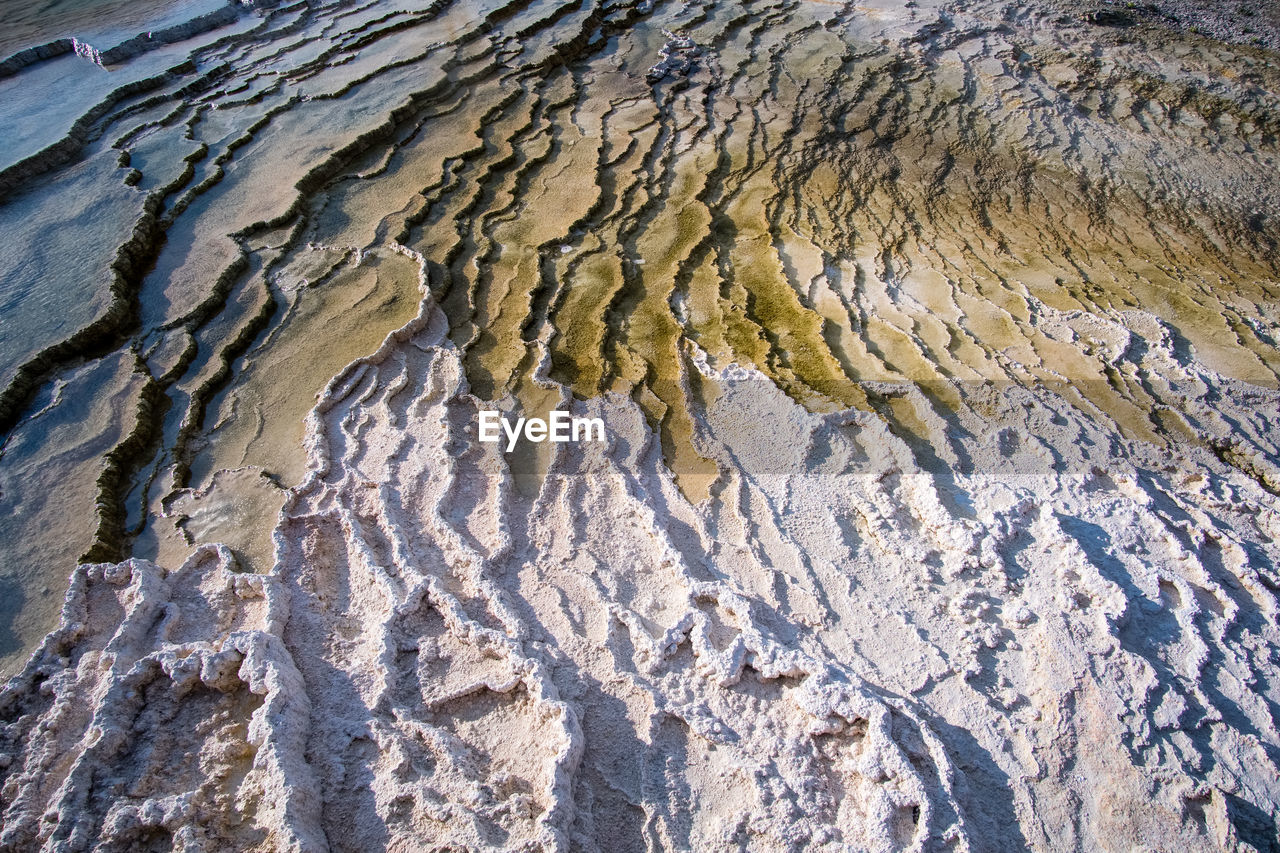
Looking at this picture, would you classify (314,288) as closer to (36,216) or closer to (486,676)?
(36,216)

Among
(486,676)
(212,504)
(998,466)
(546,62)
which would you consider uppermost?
(546,62)

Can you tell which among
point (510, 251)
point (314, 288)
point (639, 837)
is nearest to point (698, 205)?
point (510, 251)

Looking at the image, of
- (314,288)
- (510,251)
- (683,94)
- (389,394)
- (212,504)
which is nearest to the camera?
(212,504)

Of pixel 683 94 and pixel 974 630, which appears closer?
pixel 974 630

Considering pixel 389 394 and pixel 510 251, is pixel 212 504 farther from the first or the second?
pixel 510 251

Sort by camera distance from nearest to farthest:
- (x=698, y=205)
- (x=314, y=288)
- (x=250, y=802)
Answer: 1. (x=250, y=802)
2. (x=314, y=288)
3. (x=698, y=205)

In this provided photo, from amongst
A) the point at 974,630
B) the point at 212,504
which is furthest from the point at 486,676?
the point at 974,630

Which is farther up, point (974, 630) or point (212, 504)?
point (212, 504)
